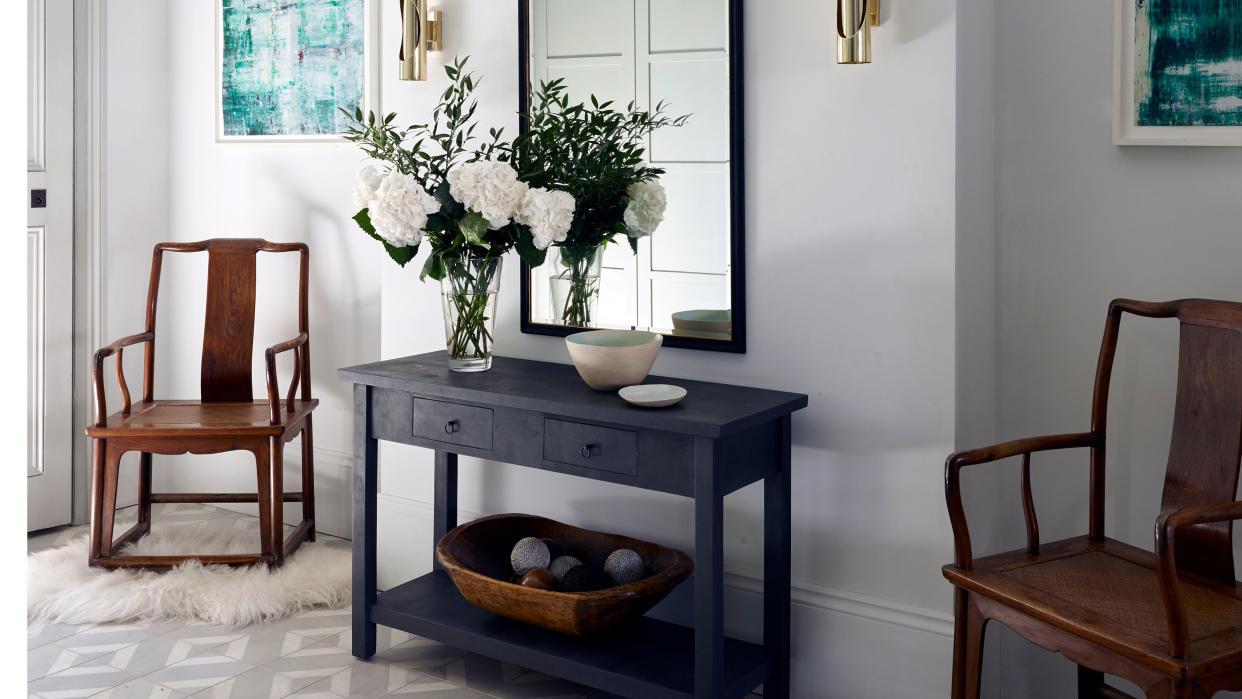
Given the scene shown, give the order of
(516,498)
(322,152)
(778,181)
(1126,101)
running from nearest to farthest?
(1126,101), (778,181), (516,498), (322,152)

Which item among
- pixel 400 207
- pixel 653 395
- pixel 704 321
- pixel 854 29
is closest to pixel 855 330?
pixel 704 321

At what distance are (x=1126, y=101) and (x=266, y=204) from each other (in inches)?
120

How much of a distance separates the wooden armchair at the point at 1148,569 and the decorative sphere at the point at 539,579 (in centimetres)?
97

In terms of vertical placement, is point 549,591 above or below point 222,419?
below

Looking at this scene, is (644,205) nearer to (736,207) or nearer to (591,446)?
(736,207)

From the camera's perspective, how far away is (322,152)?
3.84 m

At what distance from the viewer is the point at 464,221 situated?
2523 millimetres

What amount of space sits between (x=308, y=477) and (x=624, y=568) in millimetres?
1616

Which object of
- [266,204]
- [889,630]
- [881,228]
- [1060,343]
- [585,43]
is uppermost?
[585,43]

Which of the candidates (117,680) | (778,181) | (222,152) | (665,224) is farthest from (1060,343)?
(222,152)

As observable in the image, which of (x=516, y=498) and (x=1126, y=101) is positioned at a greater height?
(x=1126, y=101)

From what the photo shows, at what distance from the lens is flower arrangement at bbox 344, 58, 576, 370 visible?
2473 millimetres

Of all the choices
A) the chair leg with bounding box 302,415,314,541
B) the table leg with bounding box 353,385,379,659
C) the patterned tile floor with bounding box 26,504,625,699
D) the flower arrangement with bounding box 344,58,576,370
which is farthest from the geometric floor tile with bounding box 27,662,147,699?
the flower arrangement with bounding box 344,58,576,370

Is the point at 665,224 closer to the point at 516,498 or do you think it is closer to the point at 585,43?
the point at 585,43
